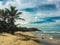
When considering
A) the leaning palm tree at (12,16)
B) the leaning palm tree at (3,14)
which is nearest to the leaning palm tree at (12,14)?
the leaning palm tree at (12,16)

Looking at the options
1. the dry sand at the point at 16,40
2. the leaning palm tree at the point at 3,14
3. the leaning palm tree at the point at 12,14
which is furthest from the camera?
the leaning palm tree at the point at 3,14

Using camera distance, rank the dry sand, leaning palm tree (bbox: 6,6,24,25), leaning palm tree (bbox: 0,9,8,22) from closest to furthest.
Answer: the dry sand < leaning palm tree (bbox: 6,6,24,25) < leaning palm tree (bbox: 0,9,8,22)

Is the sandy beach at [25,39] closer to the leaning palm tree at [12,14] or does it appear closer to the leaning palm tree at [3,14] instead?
the leaning palm tree at [12,14]

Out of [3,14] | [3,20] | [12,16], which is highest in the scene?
[3,14]

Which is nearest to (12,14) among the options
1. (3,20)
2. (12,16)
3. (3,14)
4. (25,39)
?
(12,16)

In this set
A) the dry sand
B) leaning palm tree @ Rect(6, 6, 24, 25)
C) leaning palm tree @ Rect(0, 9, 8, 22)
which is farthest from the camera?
leaning palm tree @ Rect(0, 9, 8, 22)

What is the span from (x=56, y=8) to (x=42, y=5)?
0.53 meters

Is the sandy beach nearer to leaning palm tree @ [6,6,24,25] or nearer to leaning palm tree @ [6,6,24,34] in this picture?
leaning palm tree @ [6,6,24,34]

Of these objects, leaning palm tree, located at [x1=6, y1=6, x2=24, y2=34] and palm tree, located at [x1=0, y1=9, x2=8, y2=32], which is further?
palm tree, located at [x1=0, y1=9, x2=8, y2=32]

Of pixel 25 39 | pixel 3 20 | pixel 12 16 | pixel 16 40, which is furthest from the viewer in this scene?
pixel 12 16

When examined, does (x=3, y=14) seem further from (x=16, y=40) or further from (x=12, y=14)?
(x=16, y=40)

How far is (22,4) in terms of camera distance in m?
7.49

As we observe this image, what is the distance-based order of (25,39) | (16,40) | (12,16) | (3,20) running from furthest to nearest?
1. (12,16)
2. (3,20)
3. (25,39)
4. (16,40)

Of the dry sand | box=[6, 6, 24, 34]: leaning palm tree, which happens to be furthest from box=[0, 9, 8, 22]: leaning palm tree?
the dry sand
